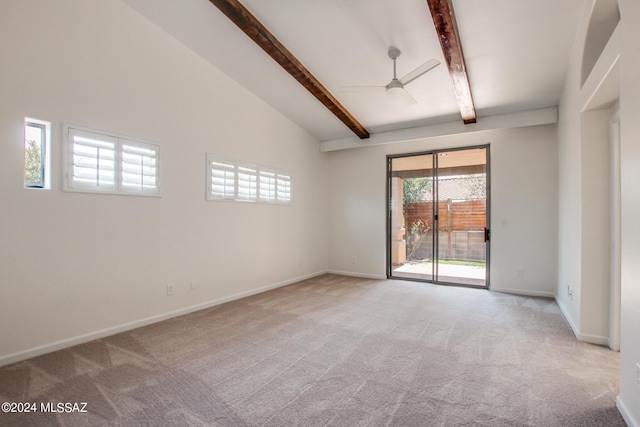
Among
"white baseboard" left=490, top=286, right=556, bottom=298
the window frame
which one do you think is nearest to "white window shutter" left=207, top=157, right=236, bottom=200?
the window frame

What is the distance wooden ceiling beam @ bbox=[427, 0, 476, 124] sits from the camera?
109 inches

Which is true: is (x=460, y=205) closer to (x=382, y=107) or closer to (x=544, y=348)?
(x=382, y=107)

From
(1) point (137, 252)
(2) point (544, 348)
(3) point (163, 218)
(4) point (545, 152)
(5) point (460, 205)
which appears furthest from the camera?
(5) point (460, 205)

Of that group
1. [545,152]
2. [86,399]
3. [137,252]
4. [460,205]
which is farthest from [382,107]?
[86,399]

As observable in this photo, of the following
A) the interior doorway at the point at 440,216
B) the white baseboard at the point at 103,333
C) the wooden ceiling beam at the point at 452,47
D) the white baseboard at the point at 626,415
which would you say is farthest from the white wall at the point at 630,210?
the white baseboard at the point at 103,333

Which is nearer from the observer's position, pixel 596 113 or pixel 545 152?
pixel 596 113

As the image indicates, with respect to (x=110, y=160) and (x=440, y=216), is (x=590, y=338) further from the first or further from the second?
(x=110, y=160)

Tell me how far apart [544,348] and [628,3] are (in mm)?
2750

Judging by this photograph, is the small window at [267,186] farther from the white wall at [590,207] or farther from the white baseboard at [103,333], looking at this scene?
the white wall at [590,207]

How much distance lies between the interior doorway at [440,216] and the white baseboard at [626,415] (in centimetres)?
337

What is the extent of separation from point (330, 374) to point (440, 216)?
13.4ft

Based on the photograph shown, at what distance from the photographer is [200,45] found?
3844 millimetres

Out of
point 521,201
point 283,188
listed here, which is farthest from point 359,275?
point 521,201

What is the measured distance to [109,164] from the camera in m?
3.19
